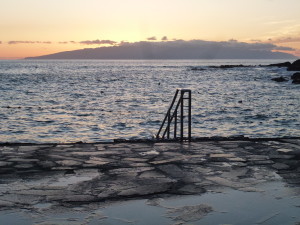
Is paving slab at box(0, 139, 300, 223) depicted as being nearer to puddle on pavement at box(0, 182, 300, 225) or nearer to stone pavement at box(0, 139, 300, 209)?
stone pavement at box(0, 139, 300, 209)

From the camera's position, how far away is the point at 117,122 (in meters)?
18.4

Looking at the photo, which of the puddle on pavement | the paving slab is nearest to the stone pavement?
the paving slab

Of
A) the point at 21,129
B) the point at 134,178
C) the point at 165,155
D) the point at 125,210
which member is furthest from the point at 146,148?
the point at 21,129

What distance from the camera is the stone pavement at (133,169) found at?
4703 mm

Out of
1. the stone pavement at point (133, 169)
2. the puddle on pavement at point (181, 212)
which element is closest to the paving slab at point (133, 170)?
the stone pavement at point (133, 169)

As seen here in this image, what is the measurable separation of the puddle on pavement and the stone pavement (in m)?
0.23

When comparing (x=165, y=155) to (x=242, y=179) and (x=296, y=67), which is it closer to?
(x=242, y=179)

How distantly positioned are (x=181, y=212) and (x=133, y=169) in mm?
1771

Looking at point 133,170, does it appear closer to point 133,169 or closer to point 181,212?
point 133,169

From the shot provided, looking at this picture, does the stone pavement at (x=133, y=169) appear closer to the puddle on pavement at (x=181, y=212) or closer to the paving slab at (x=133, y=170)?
the paving slab at (x=133, y=170)

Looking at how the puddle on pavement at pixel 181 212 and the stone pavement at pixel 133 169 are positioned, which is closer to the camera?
the puddle on pavement at pixel 181 212

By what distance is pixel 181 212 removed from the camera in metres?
4.11

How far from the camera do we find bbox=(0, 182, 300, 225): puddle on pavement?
386 cm

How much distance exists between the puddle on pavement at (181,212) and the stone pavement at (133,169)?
0.23 meters
